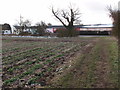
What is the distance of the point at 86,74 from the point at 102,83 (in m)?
1.09

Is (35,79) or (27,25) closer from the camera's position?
(35,79)

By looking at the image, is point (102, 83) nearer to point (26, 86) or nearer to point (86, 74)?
point (86, 74)

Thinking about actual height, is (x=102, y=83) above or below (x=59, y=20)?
below

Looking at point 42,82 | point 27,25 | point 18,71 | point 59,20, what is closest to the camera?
point 42,82

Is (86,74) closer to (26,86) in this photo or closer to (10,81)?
(26,86)

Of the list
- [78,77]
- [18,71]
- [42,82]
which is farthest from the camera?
[18,71]

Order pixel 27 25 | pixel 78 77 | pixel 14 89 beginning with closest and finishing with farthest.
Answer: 1. pixel 14 89
2. pixel 78 77
3. pixel 27 25

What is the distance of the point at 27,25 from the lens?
7700cm

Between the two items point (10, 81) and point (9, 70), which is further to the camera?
point (9, 70)

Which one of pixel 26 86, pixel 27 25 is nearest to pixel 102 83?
pixel 26 86

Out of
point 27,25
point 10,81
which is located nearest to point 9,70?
point 10,81

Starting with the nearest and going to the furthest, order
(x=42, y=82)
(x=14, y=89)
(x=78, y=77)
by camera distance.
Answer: (x=14, y=89), (x=42, y=82), (x=78, y=77)

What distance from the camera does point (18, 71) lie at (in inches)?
292

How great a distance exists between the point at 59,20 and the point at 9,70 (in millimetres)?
48090
